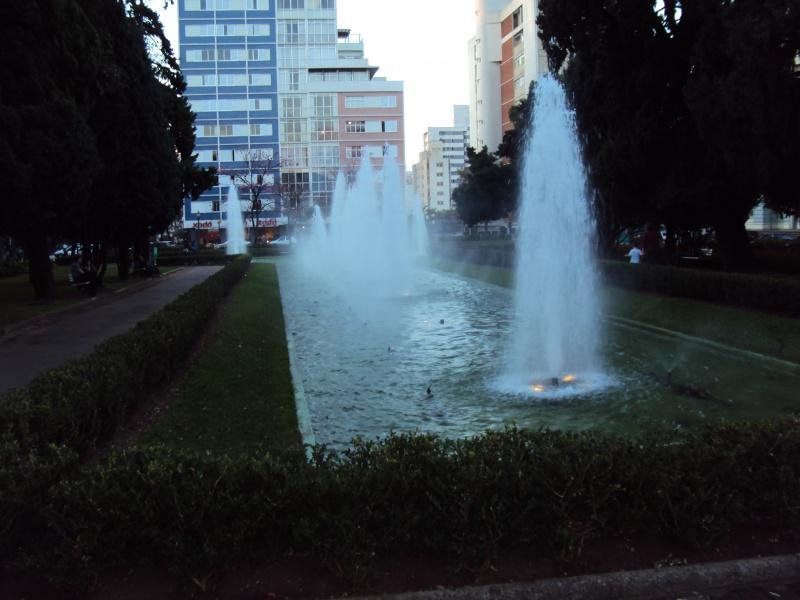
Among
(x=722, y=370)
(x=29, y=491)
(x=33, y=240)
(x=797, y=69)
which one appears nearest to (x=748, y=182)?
(x=797, y=69)

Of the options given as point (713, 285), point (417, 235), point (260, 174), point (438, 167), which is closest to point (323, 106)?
point (260, 174)

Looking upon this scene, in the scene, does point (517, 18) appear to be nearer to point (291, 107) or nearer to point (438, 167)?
point (291, 107)

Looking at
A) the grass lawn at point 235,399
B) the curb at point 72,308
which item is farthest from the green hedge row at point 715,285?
the curb at point 72,308

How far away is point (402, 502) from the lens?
3.56 metres

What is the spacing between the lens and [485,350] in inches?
431

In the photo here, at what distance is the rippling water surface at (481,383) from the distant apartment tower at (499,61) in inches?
2454

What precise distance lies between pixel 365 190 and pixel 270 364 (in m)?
20.1

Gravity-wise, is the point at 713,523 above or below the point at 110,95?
below

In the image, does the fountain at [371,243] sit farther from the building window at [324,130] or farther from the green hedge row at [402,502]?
the building window at [324,130]

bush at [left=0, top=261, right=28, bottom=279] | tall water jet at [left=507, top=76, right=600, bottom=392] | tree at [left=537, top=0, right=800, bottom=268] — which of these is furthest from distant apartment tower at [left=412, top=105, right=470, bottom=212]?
tall water jet at [left=507, top=76, right=600, bottom=392]

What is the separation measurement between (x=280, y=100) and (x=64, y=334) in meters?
77.0

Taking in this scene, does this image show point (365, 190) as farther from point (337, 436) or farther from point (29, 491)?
point (29, 491)

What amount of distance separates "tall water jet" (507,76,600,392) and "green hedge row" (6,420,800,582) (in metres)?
5.39

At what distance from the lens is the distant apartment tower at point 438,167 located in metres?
145
